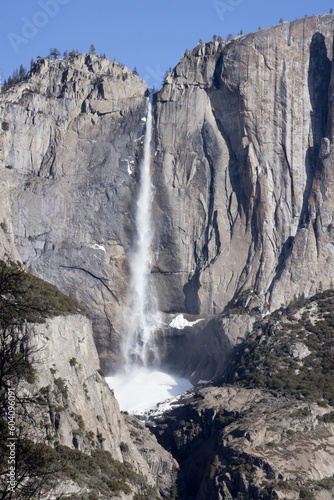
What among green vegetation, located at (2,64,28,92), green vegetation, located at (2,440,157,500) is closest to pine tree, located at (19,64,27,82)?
green vegetation, located at (2,64,28,92)

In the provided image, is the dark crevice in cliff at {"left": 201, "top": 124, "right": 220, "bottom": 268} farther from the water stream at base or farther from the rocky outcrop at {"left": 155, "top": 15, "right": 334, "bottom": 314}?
the water stream at base

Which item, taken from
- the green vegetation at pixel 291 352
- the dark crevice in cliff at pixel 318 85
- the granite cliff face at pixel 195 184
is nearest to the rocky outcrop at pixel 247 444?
the green vegetation at pixel 291 352

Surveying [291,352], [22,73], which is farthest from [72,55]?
[291,352]

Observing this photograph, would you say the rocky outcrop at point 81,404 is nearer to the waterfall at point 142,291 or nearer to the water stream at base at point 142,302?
the water stream at base at point 142,302

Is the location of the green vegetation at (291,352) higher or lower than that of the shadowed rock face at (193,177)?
lower

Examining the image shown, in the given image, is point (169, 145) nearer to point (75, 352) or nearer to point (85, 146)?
point (85, 146)

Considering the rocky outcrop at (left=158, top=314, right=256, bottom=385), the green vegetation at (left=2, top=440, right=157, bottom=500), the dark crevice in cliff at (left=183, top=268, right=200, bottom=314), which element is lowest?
the green vegetation at (left=2, top=440, right=157, bottom=500)

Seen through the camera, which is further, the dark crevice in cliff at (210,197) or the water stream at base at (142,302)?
the water stream at base at (142,302)
